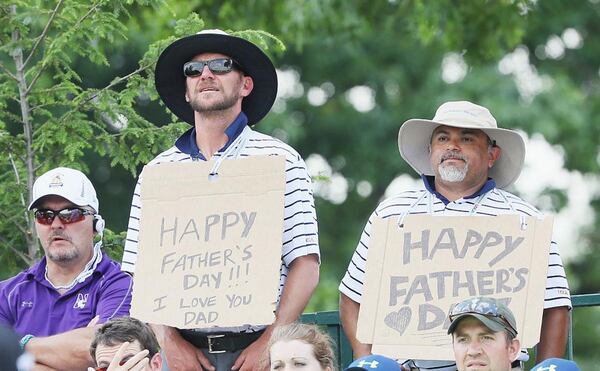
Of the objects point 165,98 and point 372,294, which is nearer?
point 372,294

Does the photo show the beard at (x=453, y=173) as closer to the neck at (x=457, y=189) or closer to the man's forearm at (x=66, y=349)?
the neck at (x=457, y=189)

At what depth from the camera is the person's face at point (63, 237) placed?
8.02m

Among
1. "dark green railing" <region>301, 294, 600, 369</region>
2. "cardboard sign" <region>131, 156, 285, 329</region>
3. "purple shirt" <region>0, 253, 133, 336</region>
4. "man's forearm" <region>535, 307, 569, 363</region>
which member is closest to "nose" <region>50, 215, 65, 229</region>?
"purple shirt" <region>0, 253, 133, 336</region>

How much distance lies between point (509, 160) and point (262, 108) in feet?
3.81

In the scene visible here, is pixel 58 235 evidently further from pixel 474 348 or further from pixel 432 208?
pixel 474 348

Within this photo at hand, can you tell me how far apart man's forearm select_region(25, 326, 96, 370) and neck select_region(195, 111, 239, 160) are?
96cm

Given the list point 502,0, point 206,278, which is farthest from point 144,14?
point 206,278

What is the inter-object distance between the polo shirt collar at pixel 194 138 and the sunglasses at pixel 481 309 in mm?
1434

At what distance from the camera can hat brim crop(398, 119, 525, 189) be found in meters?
7.82

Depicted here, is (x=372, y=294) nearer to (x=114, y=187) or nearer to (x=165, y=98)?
(x=165, y=98)

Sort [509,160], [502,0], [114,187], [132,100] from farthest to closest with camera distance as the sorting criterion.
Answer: [114,187]
[502,0]
[132,100]
[509,160]

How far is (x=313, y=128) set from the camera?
70.1 ft

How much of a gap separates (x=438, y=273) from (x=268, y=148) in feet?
3.10

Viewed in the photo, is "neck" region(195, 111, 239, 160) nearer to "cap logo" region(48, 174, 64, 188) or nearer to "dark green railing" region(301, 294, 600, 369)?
"cap logo" region(48, 174, 64, 188)
